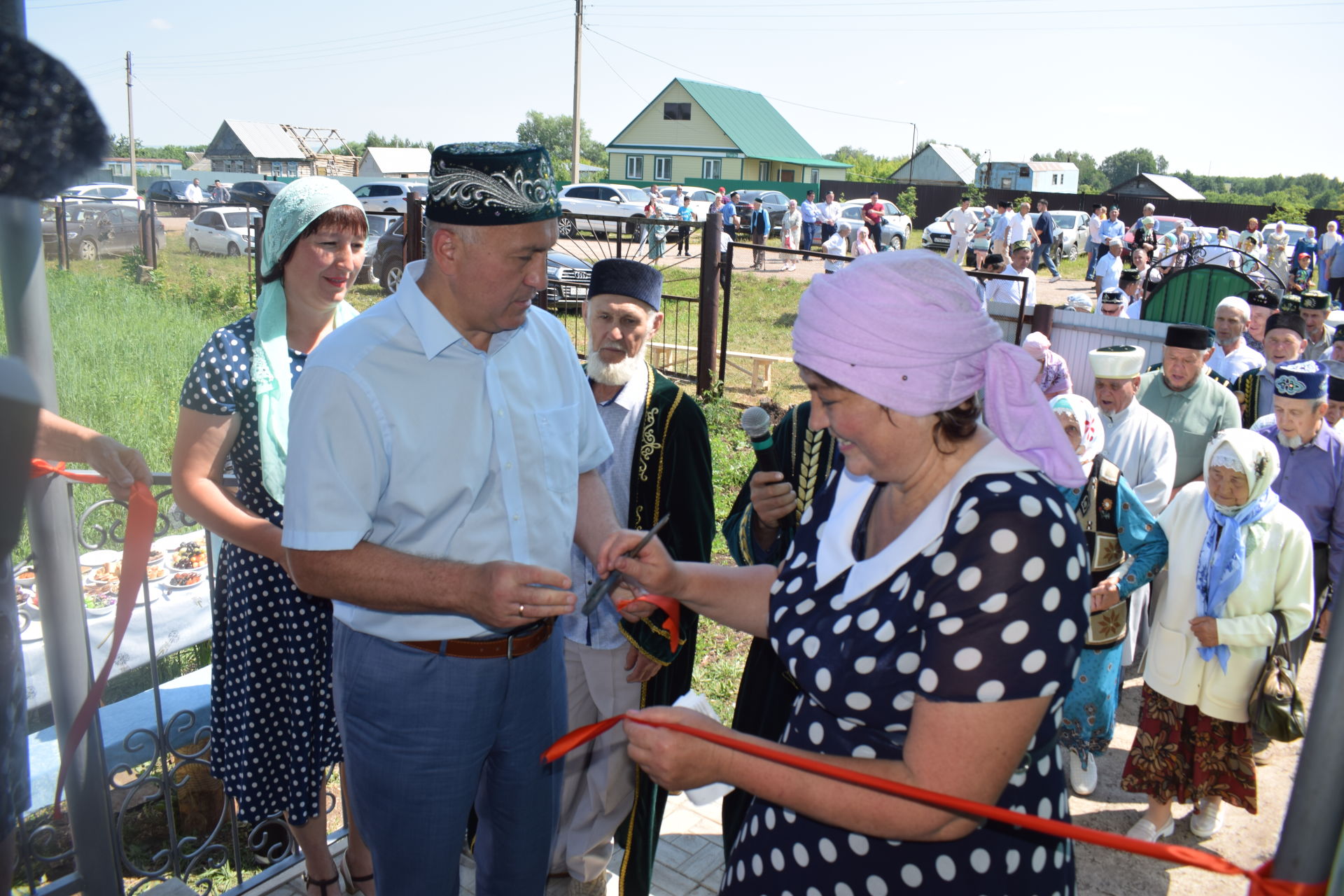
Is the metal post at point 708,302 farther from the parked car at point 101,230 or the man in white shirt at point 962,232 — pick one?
the man in white shirt at point 962,232

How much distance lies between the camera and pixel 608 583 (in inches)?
80.5

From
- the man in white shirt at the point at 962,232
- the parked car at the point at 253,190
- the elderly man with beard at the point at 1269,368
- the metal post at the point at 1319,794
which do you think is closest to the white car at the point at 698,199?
the man in white shirt at the point at 962,232

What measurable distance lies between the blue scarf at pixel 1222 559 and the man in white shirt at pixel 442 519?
3.08 m

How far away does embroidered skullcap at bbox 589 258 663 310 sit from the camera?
11.8ft

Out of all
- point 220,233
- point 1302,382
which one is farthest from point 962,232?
point 1302,382

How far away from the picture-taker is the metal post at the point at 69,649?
2.06 meters

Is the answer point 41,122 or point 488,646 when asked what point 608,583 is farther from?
point 41,122

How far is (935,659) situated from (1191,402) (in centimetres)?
494

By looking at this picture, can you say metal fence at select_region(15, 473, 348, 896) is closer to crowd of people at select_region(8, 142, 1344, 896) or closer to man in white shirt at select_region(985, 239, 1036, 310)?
crowd of people at select_region(8, 142, 1344, 896)

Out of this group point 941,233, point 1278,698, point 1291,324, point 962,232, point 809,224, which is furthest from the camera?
point 809,224

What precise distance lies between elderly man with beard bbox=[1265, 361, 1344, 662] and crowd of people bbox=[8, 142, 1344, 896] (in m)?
Answer: 1.35

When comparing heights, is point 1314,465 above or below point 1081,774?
above

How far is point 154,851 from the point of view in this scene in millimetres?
3906

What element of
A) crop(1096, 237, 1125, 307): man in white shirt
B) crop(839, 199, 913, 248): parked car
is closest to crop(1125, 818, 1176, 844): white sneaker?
crop(1096, 237, 1125, 307): man in white shirt
